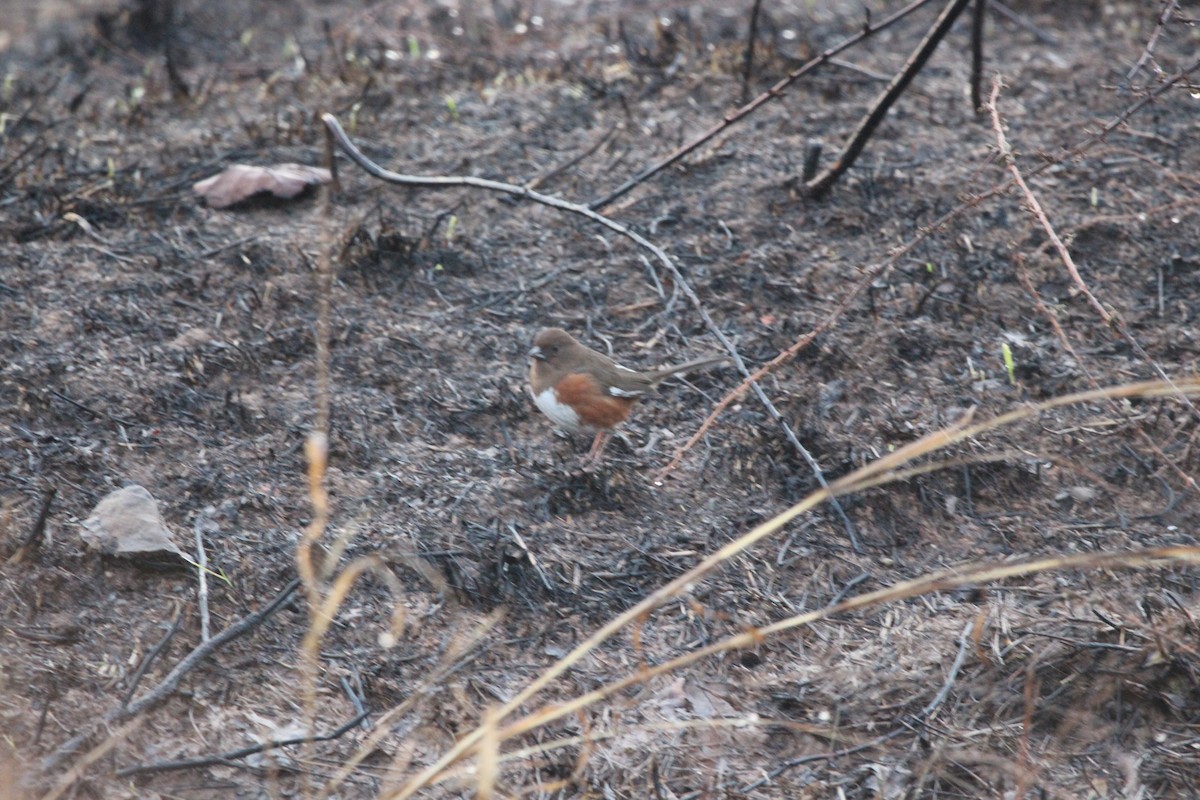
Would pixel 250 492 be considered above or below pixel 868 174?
below

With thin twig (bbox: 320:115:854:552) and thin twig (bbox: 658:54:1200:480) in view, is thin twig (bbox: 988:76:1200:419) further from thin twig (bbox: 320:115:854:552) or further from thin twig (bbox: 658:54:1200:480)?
thin twig (bbox: 320:115:854:552)

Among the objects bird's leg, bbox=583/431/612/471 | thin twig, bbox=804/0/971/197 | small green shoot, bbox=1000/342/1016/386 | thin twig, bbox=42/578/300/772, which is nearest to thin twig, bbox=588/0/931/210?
thin twig, bbox=804/0/971/197

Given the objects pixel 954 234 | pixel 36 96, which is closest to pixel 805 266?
pixel 954 234

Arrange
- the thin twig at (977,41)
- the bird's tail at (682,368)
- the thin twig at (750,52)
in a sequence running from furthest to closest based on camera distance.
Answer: the thin twig at (750,52) < the thin twig at (977,41) < the bird's tail at (682,368)

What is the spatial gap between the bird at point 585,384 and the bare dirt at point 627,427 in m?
0.14

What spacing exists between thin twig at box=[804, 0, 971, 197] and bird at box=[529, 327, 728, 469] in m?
1.13

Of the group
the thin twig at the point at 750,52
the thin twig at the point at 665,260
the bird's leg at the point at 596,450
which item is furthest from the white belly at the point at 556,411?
the thin twig at the point at 750,52

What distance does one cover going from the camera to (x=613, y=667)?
346 centimetres

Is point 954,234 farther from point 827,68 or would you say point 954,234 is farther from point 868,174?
point 827,68

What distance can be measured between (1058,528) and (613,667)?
153 cm

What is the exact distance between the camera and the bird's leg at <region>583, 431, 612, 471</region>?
4.08m

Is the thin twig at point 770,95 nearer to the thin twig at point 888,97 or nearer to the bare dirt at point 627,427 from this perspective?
the thin twig at point 888,97

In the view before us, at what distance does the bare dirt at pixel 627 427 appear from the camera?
10.5 feet

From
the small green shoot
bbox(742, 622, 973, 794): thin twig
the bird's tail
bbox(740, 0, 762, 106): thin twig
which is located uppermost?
bbox(740, 0, 762, 106): thin twig
